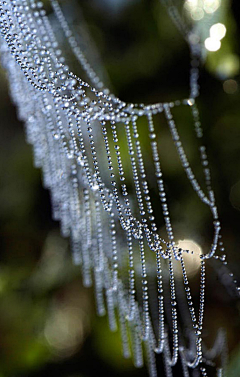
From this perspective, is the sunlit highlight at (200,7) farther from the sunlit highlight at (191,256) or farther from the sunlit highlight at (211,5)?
the sunlit highlight at (191,256)

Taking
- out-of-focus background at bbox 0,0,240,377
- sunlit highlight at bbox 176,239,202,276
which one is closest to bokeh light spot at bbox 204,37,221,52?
out-of-focus background at bbox 0,0,240,377

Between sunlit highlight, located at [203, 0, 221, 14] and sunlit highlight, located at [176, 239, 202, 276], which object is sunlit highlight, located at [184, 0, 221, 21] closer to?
sunlit highlight, located at [203, 0, 221, 14]

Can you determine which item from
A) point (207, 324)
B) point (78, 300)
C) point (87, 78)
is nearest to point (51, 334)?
point (78, 300)

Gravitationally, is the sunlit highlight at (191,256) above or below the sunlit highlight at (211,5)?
below

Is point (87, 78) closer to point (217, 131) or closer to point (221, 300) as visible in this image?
point (217, 131)

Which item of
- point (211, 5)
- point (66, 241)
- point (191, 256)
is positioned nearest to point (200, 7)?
point (211, 5)

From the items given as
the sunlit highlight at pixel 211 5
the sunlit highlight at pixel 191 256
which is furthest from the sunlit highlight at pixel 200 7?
the sunlit highlight at pixel 191 256

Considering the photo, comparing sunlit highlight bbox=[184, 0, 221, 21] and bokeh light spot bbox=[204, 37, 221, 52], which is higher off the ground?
sunlit highlight bbox=[184, 0, 221, 21]

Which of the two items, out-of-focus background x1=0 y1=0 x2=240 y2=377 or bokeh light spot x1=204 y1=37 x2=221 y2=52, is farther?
out-of-focus background x1=0 y1=0 x2=240 y2=377

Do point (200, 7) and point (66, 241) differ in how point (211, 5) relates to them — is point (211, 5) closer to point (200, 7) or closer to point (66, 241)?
point (200, 7)
